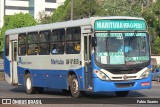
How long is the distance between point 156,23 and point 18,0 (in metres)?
83.4

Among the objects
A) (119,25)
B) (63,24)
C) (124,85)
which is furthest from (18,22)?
(124,85)

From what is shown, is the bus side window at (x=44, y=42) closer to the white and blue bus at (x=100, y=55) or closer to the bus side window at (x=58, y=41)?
the white and blue bus at (x=100, y=55)

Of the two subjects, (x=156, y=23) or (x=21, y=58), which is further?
(x=156, y=23)

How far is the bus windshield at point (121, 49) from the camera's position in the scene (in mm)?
18406

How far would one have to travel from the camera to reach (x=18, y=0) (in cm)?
14325

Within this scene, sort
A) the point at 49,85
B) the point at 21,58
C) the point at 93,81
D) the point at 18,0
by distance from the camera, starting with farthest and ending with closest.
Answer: the point at 18,0, the point at 21,58, the point at 49,85, the point at 93,81

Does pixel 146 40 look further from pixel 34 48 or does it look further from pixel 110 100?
pixel 34 48

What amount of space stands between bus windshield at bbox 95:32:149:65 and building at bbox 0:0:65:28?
121698 mm

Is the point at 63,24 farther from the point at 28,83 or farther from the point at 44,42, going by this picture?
the point at 28,83

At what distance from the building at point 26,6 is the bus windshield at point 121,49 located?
121698 millimetres

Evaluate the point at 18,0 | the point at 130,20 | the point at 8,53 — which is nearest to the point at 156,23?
the point at 8,53

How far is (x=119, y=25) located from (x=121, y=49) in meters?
0.99

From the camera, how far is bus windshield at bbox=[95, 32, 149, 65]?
60.4ft

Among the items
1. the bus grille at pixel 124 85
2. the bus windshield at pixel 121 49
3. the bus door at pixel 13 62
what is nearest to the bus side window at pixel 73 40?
the bus windshield at pixel 121 49
